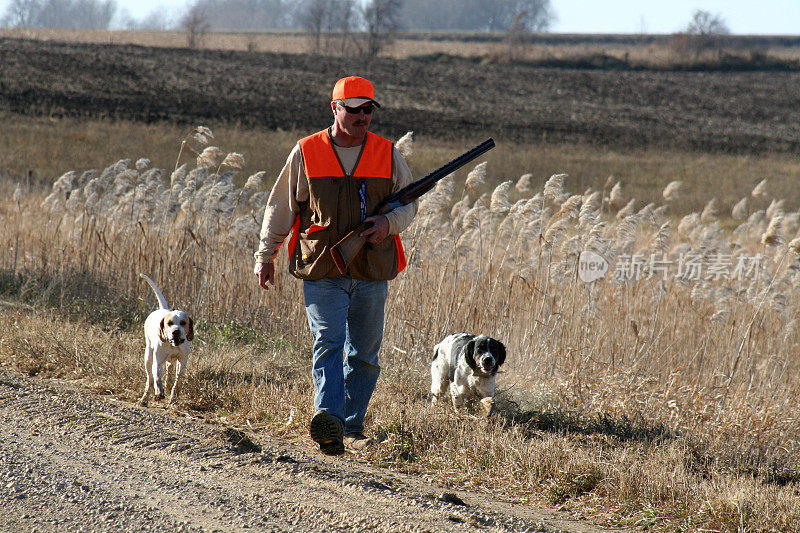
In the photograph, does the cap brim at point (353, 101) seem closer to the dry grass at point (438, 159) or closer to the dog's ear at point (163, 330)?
the dog's ear at point (163, 330)

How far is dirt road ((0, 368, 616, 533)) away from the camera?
3.52 meters

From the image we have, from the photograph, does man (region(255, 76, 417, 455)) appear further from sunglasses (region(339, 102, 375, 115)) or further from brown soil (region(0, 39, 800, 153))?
brown soil (region(0, 39, 800, 153))

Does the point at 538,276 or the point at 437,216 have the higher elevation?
the point at 437,216

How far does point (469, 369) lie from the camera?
5.52m

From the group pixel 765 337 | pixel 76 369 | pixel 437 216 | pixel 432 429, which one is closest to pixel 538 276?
pixel 437 216

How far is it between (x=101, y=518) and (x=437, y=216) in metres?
5.33

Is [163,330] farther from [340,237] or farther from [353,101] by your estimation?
[353,101]

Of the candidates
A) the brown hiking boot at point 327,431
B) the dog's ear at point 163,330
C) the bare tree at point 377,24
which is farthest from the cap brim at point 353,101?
the bare tree at point 377,24

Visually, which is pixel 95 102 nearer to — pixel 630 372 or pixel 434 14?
pixel 630 372

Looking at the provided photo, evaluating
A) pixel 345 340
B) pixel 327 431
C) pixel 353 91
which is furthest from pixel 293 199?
pixel 327 431

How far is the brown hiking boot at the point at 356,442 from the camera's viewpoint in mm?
4570

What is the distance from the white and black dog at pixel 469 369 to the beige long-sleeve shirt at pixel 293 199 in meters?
1.29

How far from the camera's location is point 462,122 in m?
37.0

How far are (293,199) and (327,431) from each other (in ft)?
4.50
